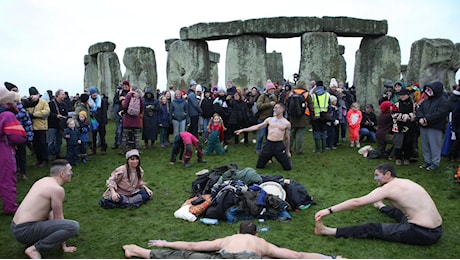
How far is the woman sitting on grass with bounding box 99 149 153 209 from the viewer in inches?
258

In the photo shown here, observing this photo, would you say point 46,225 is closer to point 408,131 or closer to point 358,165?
point 358,165

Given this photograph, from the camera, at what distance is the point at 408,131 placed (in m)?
9.11

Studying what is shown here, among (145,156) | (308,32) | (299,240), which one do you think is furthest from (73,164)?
(308,32)

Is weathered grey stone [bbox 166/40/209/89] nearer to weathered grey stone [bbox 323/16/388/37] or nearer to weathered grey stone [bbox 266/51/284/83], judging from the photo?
weathered grey stone [bbox 323/16/388/37]

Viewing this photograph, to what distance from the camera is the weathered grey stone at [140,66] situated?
18031 millimetres

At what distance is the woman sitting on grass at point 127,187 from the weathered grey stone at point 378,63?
1172 cm

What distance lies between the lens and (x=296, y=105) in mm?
10367

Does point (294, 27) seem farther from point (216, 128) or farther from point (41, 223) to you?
point (41, 223)

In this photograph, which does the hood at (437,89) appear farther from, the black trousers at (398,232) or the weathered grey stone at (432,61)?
the weathered grey stone at (432,61)

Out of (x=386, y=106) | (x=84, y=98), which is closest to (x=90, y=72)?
(x=84, y=98)

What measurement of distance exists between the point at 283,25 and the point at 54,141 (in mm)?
9302

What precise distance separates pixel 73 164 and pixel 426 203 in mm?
7986

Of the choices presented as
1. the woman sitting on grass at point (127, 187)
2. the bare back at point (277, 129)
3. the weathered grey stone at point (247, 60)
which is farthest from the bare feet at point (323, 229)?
the weathered grey stone at point (247, 60)

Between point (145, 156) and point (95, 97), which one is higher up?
point (95, 97)
